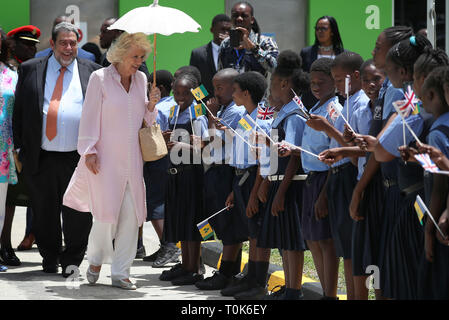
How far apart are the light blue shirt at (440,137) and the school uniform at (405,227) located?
27 centimetres

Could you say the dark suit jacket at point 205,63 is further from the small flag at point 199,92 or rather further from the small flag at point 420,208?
the small flag at point 420,208

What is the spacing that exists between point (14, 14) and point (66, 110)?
22.7ft

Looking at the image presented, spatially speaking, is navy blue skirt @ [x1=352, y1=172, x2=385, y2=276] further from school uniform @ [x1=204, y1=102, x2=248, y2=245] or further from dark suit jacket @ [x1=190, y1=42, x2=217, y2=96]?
dark suit jacket @ [x1=190, y1=42, x2=217, y2=96]

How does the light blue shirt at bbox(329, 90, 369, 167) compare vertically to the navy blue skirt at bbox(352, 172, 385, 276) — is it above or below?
above

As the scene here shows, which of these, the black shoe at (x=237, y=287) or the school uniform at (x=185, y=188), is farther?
the school uniform at (x=185, y=188)

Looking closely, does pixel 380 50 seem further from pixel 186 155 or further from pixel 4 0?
pixel 4 0

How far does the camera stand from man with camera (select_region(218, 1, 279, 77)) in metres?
8.75

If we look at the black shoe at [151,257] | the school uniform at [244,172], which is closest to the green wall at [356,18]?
the black shoe at [151,257]

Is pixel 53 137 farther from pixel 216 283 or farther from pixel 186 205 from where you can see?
pixel 216 283

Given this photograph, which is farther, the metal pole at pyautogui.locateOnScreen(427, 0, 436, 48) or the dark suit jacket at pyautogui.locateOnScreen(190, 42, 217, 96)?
the dark suit jacket at pyautogui.locateOnScreen(190, 42, 217, 96)

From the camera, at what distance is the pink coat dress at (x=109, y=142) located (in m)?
7.47

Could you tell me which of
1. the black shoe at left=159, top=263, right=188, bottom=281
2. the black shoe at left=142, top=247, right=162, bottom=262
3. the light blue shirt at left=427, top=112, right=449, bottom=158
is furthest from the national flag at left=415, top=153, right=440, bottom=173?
the black shoe at left=142, top=247, right=162, bottom=262

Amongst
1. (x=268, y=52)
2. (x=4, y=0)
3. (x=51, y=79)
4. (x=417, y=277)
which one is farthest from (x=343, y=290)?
(x=4, y=0)

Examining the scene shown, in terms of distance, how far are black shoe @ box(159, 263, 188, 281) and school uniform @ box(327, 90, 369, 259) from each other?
91.1 inches
